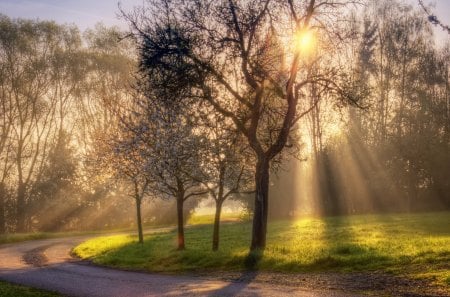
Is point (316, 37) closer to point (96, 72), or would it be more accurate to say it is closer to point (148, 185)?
point (148, 185)

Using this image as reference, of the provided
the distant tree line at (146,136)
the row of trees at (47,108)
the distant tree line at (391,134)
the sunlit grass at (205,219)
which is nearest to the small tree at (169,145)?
the distant tree line at (146,136)

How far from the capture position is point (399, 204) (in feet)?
201

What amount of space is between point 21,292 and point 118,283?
3268 millimetres

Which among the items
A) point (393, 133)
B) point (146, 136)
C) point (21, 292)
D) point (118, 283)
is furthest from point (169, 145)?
point (393, 133)

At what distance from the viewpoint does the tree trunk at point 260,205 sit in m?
22.6

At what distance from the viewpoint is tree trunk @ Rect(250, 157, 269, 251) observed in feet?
74.2

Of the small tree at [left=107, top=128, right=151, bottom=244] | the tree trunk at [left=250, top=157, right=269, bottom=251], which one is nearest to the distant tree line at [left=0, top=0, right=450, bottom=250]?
the small tree at [left=107, top=128, right=151, bottom=244]

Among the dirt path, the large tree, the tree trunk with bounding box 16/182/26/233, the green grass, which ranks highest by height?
the large tree

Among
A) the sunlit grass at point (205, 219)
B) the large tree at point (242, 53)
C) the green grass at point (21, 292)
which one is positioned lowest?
the green grass at point (21, 292)

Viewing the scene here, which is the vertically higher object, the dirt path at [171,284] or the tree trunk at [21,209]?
the tree trunk at [21,209]

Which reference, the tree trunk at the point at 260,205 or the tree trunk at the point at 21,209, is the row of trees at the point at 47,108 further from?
the tree trunk at the point at 260,205

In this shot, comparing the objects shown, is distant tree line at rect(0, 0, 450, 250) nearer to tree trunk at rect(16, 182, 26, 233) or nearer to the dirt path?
tree trunk at rect(16, 182, 26, 233)

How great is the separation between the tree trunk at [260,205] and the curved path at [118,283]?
4899 millimetres

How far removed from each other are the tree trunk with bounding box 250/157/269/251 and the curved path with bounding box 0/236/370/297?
4.90 m
